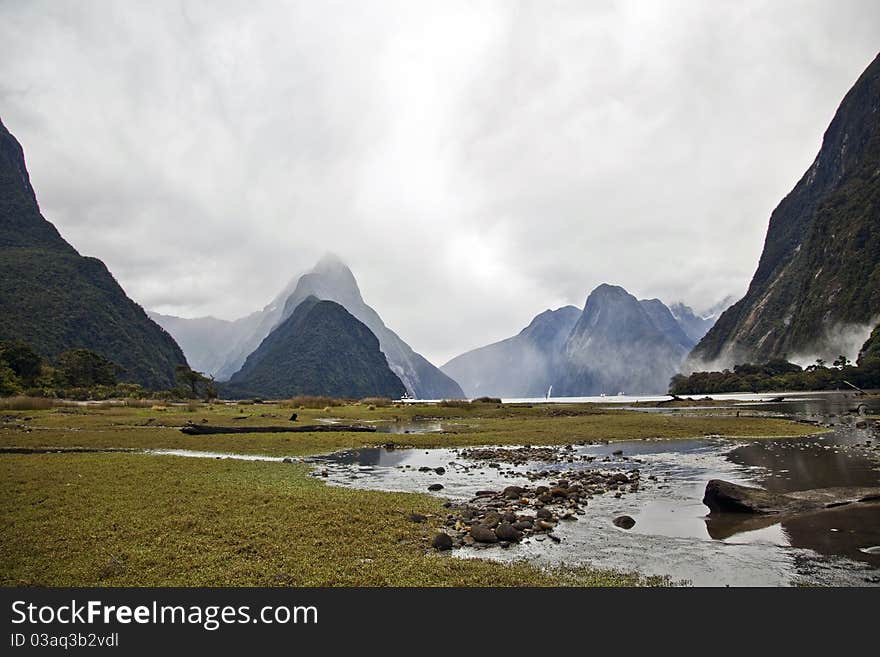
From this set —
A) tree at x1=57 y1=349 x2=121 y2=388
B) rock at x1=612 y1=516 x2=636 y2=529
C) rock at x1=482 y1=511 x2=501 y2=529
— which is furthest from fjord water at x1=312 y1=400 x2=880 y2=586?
tree at x1=57 y1=349 x2=121 y2=388

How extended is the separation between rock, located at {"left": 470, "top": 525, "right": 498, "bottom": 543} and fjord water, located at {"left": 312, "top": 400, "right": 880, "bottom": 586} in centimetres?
81

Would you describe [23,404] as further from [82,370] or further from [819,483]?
[819,483]

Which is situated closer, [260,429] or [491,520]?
[491,520]

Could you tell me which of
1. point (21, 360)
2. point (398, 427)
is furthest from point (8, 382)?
point (398, 427)

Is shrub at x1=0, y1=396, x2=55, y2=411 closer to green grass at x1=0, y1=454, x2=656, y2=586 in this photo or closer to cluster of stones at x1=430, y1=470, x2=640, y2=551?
green grass at x1=0, y1=454, x2=656, y2=586

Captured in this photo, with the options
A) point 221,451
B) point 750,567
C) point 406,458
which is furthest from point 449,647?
point 221,451

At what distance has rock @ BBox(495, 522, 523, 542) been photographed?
17062 mm

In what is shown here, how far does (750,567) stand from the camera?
46.2 feet

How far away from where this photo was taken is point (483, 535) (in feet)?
55.8

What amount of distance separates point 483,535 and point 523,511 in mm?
4926

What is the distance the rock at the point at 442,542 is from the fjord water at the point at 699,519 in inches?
26.4

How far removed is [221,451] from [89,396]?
8980cm

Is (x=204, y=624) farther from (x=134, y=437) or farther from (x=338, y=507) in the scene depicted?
(x=134, y=437)

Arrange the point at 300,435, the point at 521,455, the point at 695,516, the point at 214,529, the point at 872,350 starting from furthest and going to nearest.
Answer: the point at 872,350
the point at 300,435
the point at 521,455
the point at 695,516
the point at 214,529
